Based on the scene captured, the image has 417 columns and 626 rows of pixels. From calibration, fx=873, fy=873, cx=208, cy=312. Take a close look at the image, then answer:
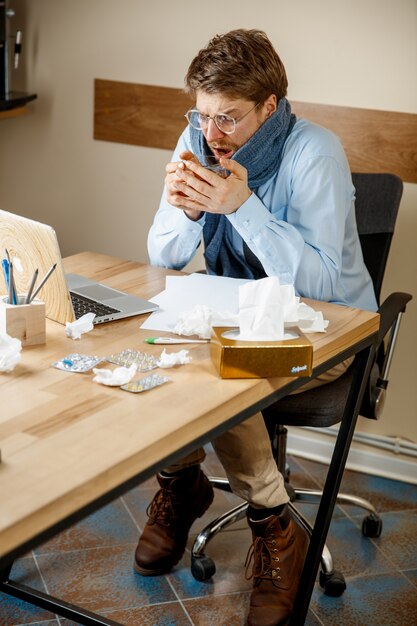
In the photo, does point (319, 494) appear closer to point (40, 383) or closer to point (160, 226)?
point (160, 226)

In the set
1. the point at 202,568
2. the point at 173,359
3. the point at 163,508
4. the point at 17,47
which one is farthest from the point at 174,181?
the point at 17,47

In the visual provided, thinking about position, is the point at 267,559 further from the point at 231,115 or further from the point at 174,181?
the point at 231,115

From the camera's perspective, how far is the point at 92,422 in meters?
1.25

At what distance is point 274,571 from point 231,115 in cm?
104

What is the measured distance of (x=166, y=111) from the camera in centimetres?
287

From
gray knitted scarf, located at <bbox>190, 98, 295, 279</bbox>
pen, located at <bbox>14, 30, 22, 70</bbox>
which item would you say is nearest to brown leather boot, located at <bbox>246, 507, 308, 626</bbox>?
gray knitted scarf, located at <bbox>190, 98, 295, 279</bbox>

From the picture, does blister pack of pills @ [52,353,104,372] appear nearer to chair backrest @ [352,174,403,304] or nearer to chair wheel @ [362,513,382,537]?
chair backrest @ [352,174,403,304]

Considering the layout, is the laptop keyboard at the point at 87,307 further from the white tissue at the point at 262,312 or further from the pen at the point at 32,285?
the white tissue at the point at 262,312

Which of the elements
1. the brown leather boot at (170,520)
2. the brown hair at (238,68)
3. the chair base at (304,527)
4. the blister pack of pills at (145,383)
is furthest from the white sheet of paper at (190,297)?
the chair base at (304,527)

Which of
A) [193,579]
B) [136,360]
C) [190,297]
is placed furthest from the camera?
[193,579]

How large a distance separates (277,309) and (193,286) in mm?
448

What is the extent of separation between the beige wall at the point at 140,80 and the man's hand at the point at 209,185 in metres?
0.87

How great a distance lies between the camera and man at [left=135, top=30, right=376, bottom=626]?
6.19ft

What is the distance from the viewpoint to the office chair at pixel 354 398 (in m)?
1.99
